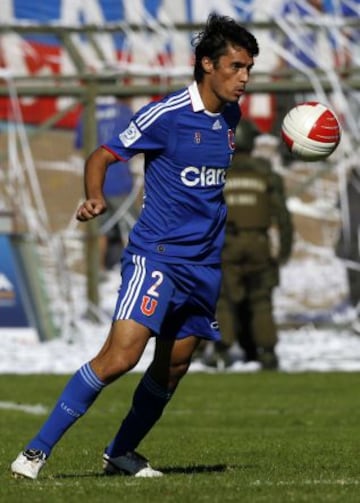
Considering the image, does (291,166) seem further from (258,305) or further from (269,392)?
(269,392)

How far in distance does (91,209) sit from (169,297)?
61 centimetres

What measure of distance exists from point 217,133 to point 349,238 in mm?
12178

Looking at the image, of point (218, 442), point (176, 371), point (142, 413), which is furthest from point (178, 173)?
point (218, 442)

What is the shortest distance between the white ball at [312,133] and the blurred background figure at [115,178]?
1182cm

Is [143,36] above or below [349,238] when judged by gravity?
above

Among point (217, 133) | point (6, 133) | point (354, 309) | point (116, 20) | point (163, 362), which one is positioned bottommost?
point (354, 309)

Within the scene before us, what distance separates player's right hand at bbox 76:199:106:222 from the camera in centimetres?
725

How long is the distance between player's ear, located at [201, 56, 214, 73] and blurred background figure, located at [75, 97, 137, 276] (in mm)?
12322

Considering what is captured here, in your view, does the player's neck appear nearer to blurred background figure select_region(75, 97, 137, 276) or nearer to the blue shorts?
the blue shorts

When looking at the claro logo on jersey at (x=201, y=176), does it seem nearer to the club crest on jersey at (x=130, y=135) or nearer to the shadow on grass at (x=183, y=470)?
the club crest on jersey at (x=130, y=135)

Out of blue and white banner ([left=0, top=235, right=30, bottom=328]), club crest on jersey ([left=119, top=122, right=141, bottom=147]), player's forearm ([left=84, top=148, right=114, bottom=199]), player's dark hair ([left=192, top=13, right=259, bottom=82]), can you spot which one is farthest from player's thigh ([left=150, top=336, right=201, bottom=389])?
blue and white banner ([left=0, top=235, right=30, bottom=328])

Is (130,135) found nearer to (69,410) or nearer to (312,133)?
(312,133)

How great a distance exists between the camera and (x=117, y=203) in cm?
2059

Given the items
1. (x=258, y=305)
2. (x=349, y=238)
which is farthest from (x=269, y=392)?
(x=349, y=238)
